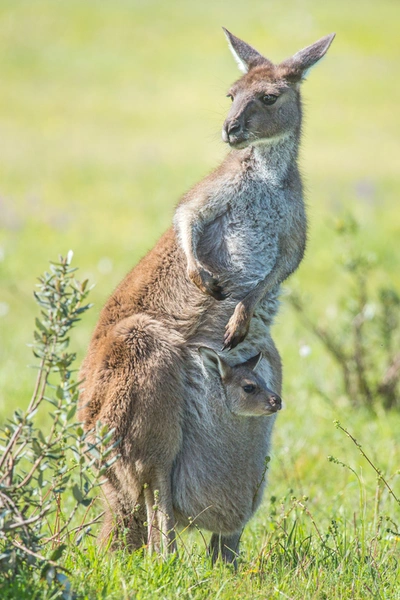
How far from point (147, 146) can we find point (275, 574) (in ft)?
65.5

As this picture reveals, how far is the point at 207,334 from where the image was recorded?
13.4 ft

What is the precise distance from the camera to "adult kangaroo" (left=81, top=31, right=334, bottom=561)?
3.79 metres

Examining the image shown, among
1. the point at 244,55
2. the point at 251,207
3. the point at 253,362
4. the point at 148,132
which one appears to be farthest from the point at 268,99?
the point at 148,132

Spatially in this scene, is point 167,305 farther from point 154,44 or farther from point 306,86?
point 154,44

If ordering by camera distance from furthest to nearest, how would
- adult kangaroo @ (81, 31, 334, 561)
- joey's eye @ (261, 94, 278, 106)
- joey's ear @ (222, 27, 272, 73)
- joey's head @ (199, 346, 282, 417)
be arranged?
joey's ear @ (222, 27, 272, 73) → joey's eye @ (261, 94, 278, 106) → joey's head @ (199, 346, 282, 417) → adult kangaroo @ (81, 31, 334, 561)

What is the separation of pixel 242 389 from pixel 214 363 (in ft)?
0.60

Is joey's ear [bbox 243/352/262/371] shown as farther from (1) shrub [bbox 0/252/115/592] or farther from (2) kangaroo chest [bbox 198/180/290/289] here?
(1) shrub [bbox 0/252/115/592]

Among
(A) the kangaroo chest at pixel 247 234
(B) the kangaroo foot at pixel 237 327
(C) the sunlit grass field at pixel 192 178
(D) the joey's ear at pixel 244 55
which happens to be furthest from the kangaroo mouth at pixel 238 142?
(B) the kangaroo foot at pixel 237 327

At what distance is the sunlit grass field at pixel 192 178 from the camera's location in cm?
387

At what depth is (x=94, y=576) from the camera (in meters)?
3.17

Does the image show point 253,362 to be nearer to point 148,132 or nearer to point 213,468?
point 213,468

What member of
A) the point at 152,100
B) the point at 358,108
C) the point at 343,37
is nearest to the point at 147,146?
the point at 152,100

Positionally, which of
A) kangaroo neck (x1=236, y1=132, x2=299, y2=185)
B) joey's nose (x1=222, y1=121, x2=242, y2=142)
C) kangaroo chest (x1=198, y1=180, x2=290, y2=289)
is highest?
joey's nose (x1=222, y1=121, x2=242, y2=142)

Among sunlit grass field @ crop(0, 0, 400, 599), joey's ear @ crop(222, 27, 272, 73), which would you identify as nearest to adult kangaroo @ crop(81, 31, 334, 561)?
joey's ear @ crop(222, 27, 272, 73)
